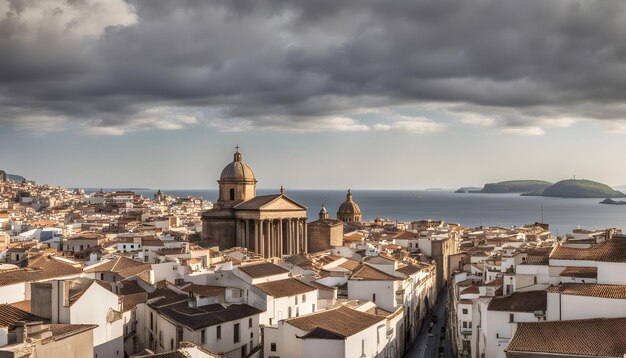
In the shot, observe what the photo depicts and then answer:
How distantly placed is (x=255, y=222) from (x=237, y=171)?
832 centimetres

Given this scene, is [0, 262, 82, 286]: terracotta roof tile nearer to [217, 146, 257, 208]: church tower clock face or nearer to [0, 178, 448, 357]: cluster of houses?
[0, 178, 448, 357]: cluster of houses

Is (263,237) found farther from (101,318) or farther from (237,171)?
(101,318)

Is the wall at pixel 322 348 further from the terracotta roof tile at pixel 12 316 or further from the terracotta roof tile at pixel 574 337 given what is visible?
the terracotta roof tile at pixel 12 316

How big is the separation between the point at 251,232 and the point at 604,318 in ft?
147

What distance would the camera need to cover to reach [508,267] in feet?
144

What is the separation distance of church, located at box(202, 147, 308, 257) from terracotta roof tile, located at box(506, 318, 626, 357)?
42161mm

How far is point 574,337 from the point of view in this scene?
26188mm

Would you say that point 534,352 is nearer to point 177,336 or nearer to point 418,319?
point 177,336

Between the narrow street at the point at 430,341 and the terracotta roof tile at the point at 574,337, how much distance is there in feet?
55.7

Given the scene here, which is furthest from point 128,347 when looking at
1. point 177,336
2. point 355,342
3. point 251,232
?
point 251,232

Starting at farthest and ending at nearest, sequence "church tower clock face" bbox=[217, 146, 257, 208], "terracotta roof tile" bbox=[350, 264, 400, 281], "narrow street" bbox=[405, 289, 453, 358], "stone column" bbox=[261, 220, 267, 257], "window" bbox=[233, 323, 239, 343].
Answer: "church tower clock face" bbox=[217, 146, 257, 208]
"stone column" bbox=[261, 220, 267, 257]
"narrow street" bbox=[405, 289, 453, 358]
"terracotta roof tile" bbox=[350, 264, 400, 281]
"window" bbox=[233, 323, 239, 343]

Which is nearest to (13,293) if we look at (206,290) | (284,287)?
(206,290)

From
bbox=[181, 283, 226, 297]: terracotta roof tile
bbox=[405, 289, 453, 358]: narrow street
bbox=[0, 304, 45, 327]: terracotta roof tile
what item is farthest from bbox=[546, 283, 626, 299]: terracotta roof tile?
bbox=[0, 304, 45, 327]: terracotta roof tile

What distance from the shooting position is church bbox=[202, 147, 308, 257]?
6769 centimetres
